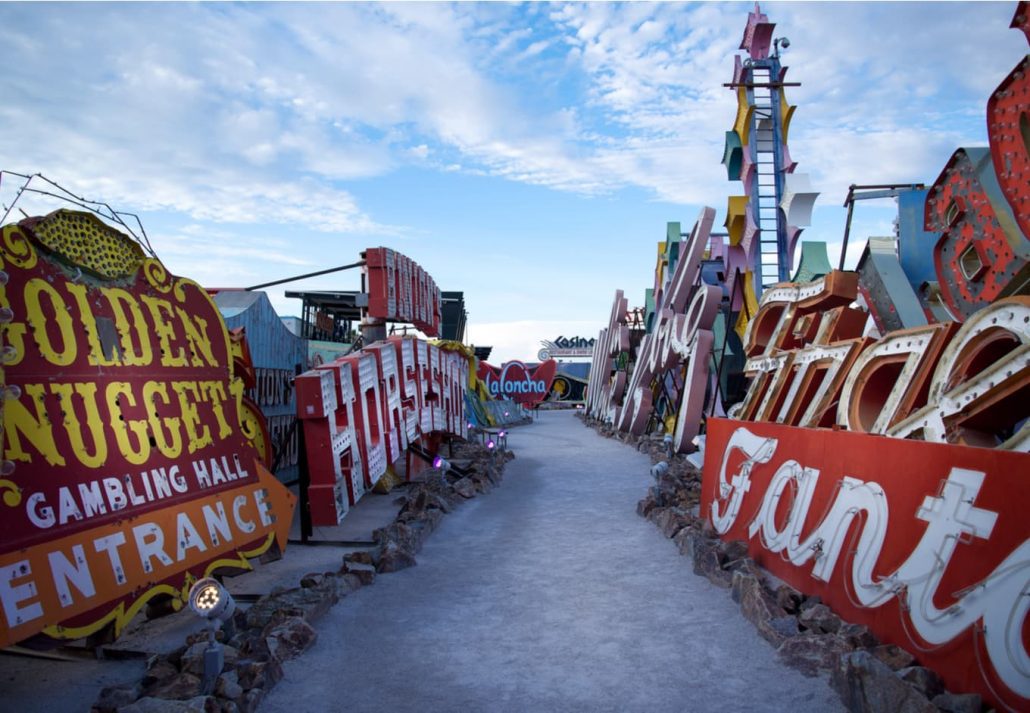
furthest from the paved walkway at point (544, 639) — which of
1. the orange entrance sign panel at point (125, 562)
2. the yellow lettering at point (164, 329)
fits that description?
the yellow lettering at point (164, 329)

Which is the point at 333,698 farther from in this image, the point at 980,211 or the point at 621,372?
the point at 621,372

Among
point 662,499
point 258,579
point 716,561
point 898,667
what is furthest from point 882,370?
point 258,579

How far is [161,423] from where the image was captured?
674 cm

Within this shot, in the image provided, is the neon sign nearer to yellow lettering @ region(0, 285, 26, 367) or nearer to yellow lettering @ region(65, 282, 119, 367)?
yellow lettering @ region(65, 282, 119, 367)

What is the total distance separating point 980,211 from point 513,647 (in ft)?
16.2

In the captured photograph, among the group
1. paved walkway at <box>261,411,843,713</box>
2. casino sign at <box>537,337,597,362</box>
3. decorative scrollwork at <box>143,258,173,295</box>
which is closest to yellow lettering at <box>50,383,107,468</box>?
decorative scrollwork at <box>143,258,173,295</box>

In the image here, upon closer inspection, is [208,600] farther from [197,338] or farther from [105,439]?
[197,338]

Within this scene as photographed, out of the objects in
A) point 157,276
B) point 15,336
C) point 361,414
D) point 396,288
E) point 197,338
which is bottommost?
point 361,414

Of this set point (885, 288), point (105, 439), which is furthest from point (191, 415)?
point (885, 288)

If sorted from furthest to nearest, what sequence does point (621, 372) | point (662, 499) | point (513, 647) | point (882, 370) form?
point (621, 372) → point (662, 499) → point (882, 370) → point (513, 647)

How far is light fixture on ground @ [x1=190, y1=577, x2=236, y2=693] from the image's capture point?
454 cm

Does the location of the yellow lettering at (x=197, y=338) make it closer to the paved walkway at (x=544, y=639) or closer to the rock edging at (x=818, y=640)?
the paved walkway at (x=544, y=639)

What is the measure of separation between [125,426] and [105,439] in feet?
0.96

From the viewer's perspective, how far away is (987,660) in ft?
A: 12.1
